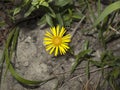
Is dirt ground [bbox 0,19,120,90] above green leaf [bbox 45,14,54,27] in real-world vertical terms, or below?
below

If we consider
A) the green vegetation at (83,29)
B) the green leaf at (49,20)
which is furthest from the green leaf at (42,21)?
the green leaf at (49,20)

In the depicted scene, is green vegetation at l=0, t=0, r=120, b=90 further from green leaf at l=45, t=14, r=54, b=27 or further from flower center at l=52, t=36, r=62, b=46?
flower center at l=52, t=36, r=62, b=46

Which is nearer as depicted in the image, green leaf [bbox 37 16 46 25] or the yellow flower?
the yellow flower

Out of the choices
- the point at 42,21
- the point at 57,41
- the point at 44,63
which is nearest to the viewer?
the point at 57,41

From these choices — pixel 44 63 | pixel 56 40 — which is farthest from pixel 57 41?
pixel 44 63

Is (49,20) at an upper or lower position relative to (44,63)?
upper

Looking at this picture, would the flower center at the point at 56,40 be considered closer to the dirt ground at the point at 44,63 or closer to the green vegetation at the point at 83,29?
the green vegetation at the point at 83,29

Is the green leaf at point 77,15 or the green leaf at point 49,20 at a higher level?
the green leaf at point 77,15

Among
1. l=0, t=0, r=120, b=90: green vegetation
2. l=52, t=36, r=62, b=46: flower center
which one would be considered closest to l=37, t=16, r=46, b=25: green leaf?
l=0, t=0, r=120, b=90: green vegetation

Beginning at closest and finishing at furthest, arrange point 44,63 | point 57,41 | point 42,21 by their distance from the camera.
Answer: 1. point 57,41
2. point 42,21
3. point 44,63

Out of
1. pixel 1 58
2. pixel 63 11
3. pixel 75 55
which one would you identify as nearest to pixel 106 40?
pixel 75 55

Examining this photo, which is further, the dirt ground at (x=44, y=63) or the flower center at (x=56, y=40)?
the dirt ground at (x=44, y=63)

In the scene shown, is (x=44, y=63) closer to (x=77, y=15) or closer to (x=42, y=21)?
(x=42, y=21)
